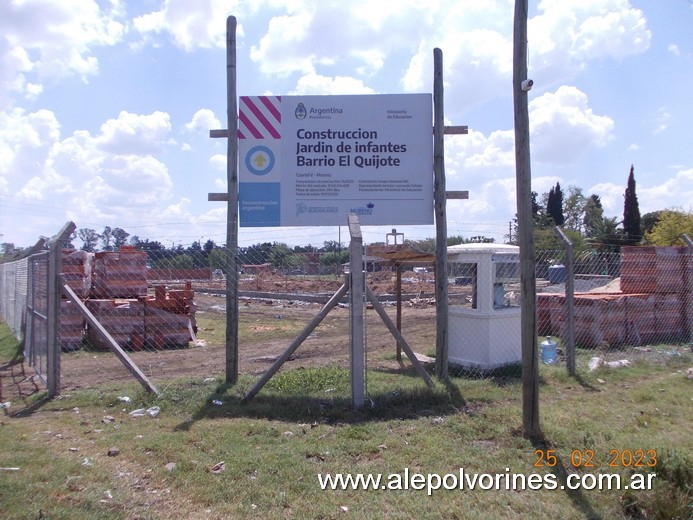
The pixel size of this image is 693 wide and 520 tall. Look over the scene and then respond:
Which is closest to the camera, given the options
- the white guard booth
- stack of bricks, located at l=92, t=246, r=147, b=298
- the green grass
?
the green grass

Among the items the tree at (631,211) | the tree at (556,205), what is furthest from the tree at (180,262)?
the tree at (556,205)

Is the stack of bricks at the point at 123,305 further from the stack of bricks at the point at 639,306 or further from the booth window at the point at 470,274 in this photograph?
the stack of bricks at the point at 639,306

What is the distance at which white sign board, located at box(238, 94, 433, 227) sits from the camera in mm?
8227

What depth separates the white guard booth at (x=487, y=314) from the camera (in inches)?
352

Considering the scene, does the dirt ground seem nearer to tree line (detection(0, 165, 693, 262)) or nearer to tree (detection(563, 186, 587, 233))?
tree line (detection(0, 165, 693, 262))

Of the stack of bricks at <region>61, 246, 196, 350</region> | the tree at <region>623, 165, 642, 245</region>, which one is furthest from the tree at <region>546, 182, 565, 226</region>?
the stack of bricks at <region>61, 246, 196, 350</region>

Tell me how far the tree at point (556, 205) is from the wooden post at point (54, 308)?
221ft

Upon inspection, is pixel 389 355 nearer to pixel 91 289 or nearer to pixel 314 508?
pixel 314 508

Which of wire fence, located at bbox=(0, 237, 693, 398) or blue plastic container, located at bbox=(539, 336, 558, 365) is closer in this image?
wire fence, located at bbox=(0, 237, 693, 398)

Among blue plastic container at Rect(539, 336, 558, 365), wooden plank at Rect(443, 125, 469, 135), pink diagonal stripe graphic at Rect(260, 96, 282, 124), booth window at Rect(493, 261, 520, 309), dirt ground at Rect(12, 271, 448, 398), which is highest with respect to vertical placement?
pink diagonal stripe graphic at Rect(260, 96, 282, 124)

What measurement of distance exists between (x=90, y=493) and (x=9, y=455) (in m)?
1.29

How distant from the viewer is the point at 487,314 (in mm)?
8883

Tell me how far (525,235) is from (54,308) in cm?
599

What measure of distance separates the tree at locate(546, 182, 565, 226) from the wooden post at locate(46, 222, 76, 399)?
67.4 metres
